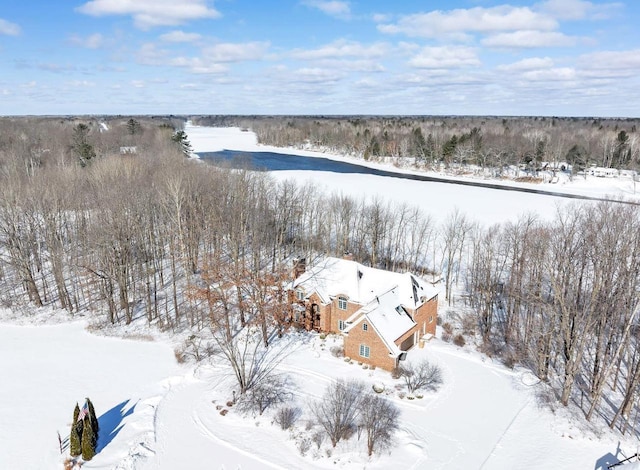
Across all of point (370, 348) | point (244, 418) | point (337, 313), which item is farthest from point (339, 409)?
point (337, 313)

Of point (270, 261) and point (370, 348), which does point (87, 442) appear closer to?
point (370, 348)

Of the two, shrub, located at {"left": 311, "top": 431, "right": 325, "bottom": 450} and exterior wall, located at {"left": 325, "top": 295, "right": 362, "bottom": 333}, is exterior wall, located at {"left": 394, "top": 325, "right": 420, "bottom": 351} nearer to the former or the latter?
exterior wall, located at {"left": 325, "top": 295, "right": 362, "bottom": 333}

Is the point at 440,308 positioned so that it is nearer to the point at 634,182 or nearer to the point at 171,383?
the point at 171,383

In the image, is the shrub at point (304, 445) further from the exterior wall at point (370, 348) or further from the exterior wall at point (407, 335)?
the exterior wall at point (407, 335)

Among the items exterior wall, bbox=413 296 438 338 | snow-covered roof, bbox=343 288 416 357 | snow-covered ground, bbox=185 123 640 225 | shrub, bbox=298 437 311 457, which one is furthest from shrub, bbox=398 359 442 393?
snow-covered ground, bbox=185 123 640 225

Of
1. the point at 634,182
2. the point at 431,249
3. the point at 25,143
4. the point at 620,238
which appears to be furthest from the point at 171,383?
the point at 634,182

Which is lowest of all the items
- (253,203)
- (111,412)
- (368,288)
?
(111,412)
